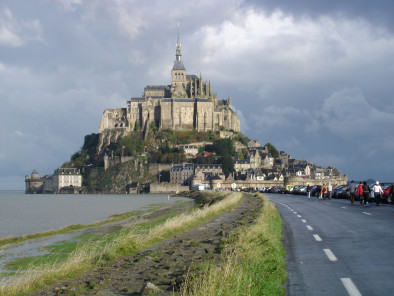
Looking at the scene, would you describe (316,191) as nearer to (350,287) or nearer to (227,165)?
(350,287)

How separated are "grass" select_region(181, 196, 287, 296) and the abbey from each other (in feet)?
504

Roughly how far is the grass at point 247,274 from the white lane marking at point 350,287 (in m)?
1.12

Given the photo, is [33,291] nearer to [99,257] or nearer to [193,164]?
[99,257]

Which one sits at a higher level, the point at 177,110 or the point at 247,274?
the point at 177,110

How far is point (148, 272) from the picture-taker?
11703mm

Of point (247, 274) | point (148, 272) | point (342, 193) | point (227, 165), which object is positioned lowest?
point (148, 272)

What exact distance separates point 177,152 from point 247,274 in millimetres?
150952

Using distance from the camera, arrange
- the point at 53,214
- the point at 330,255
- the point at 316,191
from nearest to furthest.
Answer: the point at 330,255, the point at 53,214, the point at 316,191

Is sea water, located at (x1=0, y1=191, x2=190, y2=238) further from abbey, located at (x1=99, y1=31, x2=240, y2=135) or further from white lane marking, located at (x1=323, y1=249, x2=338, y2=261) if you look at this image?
abbey, located at (x1=99, y1=31, x2=240, y2=135)

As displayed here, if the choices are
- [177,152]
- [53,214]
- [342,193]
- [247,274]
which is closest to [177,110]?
[177,152]

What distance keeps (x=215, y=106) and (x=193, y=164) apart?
33.4 m

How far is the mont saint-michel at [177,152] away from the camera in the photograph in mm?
151625

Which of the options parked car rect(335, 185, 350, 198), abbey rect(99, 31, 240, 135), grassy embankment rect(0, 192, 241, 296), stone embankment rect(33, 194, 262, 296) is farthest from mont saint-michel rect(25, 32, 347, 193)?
stone embankment rect(33, 194, 262, 296)

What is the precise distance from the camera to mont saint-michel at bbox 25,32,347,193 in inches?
5969
